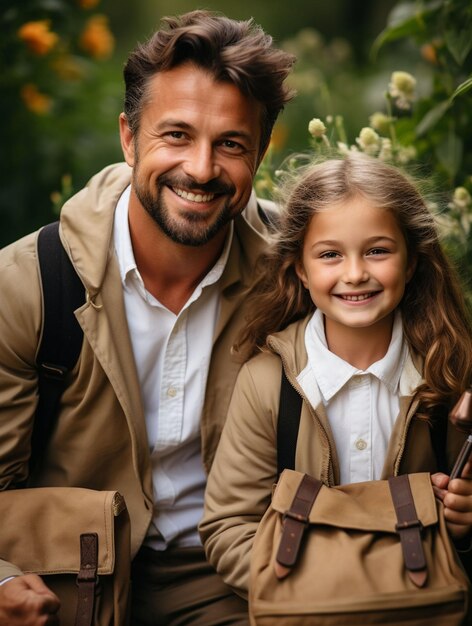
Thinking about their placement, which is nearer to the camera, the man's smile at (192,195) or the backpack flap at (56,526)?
the backpack flap at (56,526)

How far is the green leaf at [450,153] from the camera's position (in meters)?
3.54

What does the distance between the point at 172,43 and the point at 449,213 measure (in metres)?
1.27

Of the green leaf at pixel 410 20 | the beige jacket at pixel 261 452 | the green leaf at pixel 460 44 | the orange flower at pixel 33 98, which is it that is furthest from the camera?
the orange flower at pixel 33 98

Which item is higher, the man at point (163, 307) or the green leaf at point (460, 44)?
the green leaf at point (460, 44)

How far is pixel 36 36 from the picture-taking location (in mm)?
3957

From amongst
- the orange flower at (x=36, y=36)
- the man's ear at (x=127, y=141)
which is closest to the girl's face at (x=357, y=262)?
the man's ear at (x=127, y=141)

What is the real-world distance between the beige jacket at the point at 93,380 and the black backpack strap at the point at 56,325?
0.09 feet

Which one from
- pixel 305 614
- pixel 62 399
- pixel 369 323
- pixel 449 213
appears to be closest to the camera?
pixel 305 614

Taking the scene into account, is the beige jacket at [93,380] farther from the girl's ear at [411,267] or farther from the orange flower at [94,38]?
the orange flower at [94,38]

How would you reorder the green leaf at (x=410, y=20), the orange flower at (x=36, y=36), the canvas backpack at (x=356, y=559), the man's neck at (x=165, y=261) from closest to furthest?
the canvas backpack at (x=356, y=559) < the man's neck at (x=165, y=261) < the green leaf at (x=410, y=20) < the orange flower at (x=36, y=36)

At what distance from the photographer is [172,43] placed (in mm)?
2789

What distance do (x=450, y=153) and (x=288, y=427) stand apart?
4.83 ft

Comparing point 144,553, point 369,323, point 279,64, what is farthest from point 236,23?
point 144,553

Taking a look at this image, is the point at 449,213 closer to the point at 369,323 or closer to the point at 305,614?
the point at 369,323
